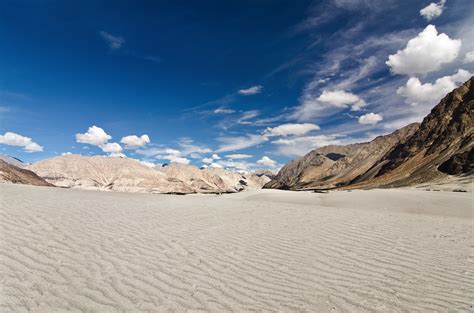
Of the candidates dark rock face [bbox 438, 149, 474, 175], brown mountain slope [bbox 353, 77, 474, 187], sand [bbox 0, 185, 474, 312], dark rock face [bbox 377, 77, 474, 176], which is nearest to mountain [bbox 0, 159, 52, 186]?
sand [bbox 0, 185, 474, 312]

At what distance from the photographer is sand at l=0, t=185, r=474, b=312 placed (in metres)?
5.49

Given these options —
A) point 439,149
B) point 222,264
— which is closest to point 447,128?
point 439,149

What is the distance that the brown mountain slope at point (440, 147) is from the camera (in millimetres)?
61469

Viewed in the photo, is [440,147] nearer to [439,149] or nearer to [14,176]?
[439,149]

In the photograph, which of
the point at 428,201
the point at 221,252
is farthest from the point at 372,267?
the point at 428,201

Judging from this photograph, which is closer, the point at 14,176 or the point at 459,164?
the point at 459,164

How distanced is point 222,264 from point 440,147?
90.1m

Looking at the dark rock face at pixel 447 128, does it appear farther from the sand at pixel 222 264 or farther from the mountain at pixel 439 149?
the sand at pixel 222 264

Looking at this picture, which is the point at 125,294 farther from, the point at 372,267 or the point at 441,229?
the point at 441,229

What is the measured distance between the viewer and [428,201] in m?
21.2

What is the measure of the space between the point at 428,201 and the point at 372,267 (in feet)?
54.5

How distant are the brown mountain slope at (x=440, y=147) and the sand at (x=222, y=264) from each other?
5480cm

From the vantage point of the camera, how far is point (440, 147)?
81.6 metres

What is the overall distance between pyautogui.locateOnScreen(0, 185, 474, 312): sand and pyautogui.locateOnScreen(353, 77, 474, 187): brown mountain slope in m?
54.8
